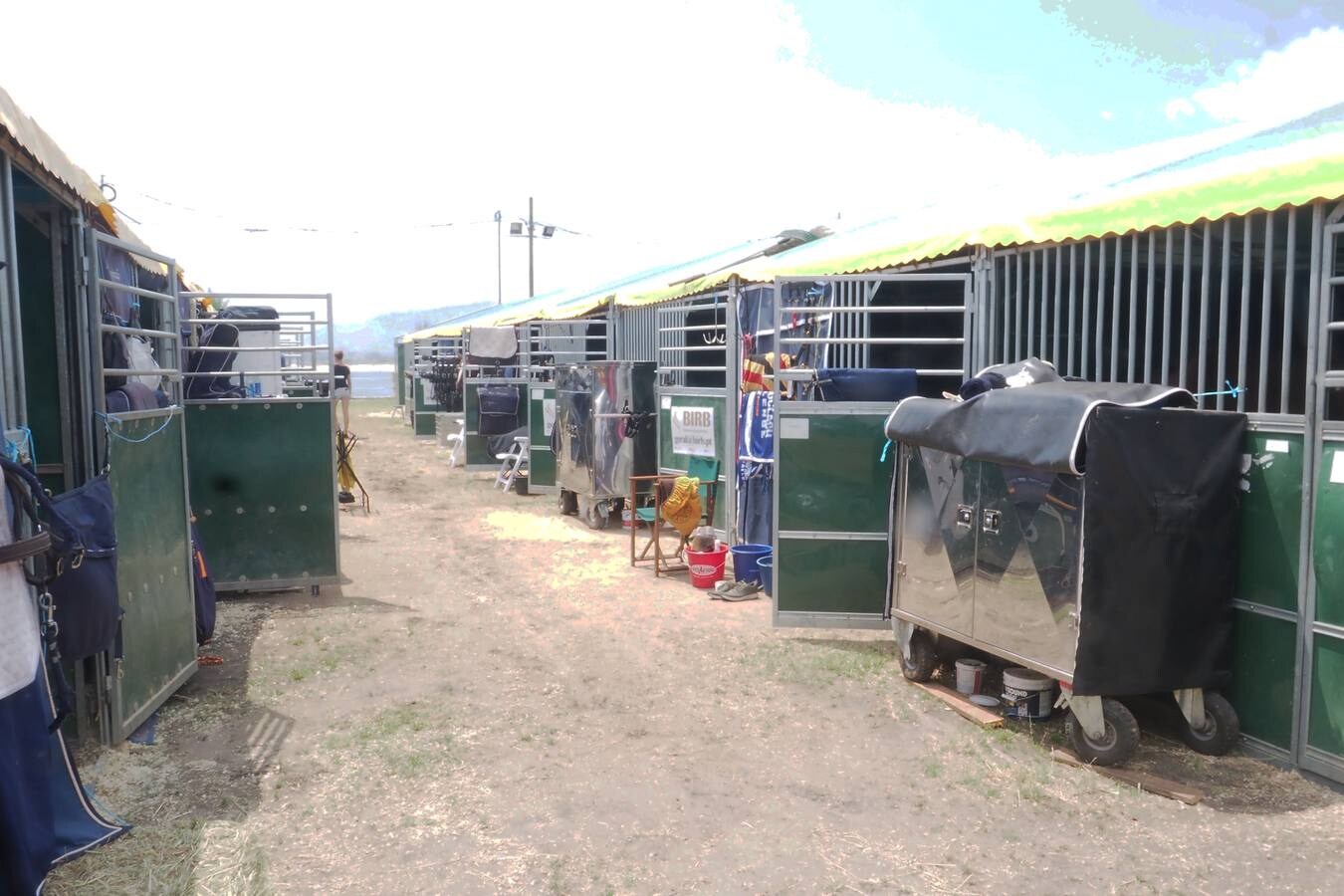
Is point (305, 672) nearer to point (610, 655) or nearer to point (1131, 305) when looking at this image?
point (610, 655)

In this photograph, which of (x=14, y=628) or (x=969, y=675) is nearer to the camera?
(x=14, y=628)

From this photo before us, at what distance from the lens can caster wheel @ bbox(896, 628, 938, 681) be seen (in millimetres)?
5965

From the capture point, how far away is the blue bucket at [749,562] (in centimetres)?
839

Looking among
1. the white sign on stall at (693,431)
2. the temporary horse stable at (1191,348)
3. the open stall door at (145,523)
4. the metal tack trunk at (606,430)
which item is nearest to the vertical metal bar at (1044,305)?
Result: the temporary horse stable at (1191,348)

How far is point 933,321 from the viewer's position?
27.6 feet

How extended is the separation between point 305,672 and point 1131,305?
537 centimetres

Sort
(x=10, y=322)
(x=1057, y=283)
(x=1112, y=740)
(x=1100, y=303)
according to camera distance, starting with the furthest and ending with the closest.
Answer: (x=1057, y=283) → (x=1100, y=303) → (x=1112, y=740) → (x=10, y=322)

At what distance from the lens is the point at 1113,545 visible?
4629 mm

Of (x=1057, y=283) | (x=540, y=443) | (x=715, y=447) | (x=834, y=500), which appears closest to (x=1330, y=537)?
(x=1057, y=283)

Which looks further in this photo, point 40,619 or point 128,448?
point 128,448

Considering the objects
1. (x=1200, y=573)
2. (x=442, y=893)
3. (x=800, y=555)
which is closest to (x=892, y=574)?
(x=800, y=555)

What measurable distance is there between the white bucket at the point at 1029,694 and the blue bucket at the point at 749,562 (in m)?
3.20

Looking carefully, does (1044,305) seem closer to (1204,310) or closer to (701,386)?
(1204,310)

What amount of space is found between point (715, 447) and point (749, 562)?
1.95 m
